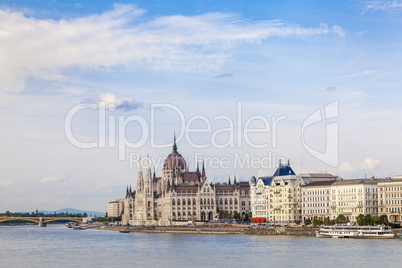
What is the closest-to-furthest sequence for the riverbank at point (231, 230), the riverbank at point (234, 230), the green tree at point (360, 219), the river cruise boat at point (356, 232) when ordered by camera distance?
the river cruise boat at point (356, 232)
the green tree at point (360, 219)
the riverbank at point (234, 230)
the riverbank at point (231, 230)

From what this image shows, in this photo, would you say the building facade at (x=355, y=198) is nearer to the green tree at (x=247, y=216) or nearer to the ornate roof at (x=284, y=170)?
the ornate roof at (x=284, y=170)

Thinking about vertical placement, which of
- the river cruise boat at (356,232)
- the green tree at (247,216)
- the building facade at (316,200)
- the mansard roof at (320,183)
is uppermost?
the mansard roof at (320,183)

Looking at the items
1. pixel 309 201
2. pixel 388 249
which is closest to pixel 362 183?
pixel 309 201

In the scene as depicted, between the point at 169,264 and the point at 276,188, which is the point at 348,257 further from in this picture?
the point at 276,188

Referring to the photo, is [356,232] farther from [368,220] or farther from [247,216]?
[247,216]

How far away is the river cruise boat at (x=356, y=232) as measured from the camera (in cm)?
12431

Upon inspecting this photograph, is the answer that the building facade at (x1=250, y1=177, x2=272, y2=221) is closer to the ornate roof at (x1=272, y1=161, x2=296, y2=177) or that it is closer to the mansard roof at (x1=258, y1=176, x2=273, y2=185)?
the mansard roof at (x1=258, y1=176, x2=273, y2=185)

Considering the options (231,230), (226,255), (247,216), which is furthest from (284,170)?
(226,255)

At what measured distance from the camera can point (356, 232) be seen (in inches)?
4990

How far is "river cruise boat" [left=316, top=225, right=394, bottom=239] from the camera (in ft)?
408

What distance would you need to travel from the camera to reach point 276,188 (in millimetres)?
170250

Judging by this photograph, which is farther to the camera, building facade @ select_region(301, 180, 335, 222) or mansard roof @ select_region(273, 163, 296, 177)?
mansard roof @ select_region(273, 163, 296, 177)

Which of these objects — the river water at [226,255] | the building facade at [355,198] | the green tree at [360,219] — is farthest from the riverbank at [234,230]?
the river water at [226,255]

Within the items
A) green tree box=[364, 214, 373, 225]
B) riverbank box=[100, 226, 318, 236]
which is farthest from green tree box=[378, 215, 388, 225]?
riverbank box=[100, 226, 318, 236]
